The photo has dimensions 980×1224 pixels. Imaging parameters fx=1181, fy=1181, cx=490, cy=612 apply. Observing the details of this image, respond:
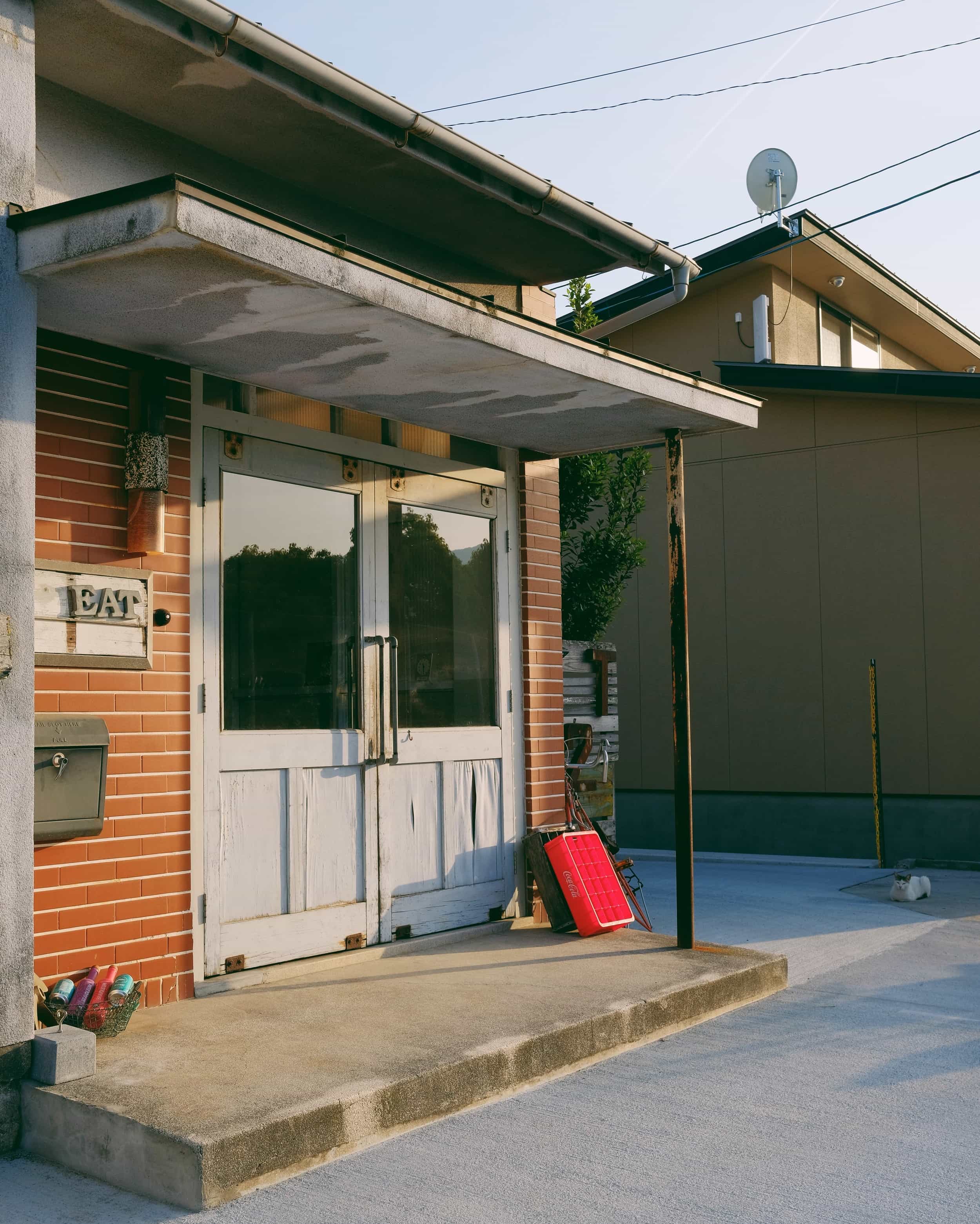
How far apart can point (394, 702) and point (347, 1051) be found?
2059 mm

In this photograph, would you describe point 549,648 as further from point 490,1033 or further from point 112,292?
point 112,292

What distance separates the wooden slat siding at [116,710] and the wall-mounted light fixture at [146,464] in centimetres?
4

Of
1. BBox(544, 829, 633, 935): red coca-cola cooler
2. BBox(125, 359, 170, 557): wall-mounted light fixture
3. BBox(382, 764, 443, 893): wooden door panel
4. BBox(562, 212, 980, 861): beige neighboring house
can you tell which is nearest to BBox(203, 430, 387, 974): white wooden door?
BBox(382, 764, 443, 893): wooden door panel

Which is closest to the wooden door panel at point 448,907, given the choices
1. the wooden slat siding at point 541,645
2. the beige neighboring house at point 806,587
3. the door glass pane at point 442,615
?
the wooden slat siding at point 541,645

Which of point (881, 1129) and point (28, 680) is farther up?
point (28, 680)

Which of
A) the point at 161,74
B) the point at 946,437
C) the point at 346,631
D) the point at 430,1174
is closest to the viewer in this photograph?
the point at 430,1174

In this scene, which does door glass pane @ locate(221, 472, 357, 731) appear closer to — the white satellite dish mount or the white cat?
the white cat

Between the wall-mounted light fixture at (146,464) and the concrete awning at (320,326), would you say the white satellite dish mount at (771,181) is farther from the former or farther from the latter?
the wall-mounted light fixture at (146,464)

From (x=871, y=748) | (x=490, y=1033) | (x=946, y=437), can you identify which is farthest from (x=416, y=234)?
(x=871, y=748)

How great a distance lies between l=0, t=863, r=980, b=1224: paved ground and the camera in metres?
3.15

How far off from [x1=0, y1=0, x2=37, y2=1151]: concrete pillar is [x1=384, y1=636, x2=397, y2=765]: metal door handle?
85.2 inches

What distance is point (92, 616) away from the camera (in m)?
4.34

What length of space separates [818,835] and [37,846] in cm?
892

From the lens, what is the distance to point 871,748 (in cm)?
1133
